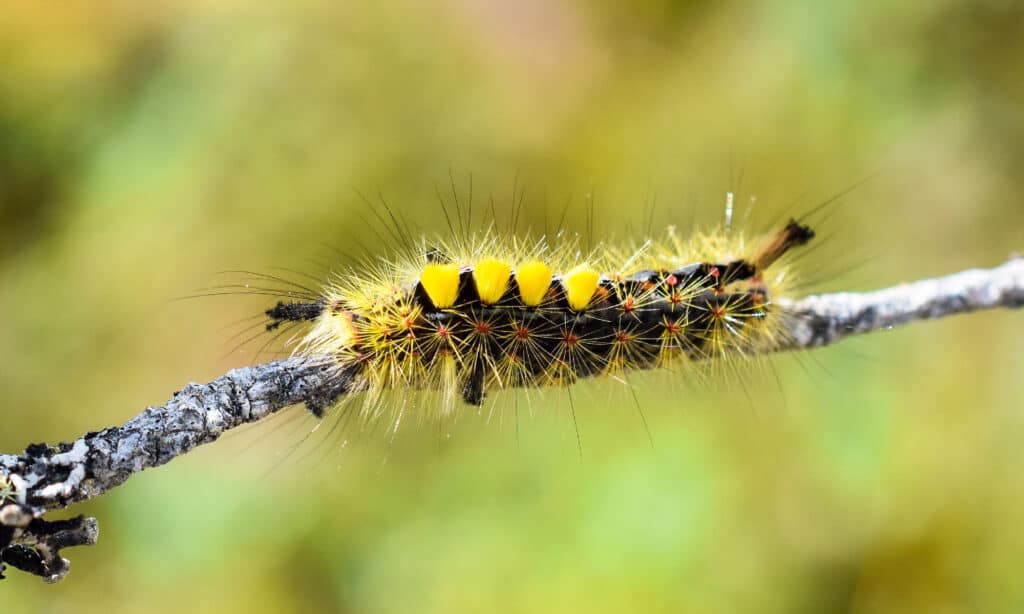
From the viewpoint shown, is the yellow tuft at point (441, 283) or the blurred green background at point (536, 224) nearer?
the yellow tuft at point (441, 283)

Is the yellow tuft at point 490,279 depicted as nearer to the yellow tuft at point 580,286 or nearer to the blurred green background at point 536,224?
the yellow tuft at point 580,286

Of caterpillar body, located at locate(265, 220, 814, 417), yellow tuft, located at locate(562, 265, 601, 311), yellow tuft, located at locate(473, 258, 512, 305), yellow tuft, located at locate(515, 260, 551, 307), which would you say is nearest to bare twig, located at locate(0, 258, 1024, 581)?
caterpillar body, located at locate(265, 220, 814, 417)

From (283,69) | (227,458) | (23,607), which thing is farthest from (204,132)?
(23,607)

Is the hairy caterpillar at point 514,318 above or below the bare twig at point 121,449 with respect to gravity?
above

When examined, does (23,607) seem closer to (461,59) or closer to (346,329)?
(346,329)

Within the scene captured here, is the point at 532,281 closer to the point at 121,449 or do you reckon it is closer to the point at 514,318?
the point at 514,318

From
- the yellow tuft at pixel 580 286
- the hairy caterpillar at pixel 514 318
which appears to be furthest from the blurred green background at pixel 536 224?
the yellow tuft at pixel 580 286

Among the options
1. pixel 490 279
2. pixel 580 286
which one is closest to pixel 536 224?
pixel 580 286
